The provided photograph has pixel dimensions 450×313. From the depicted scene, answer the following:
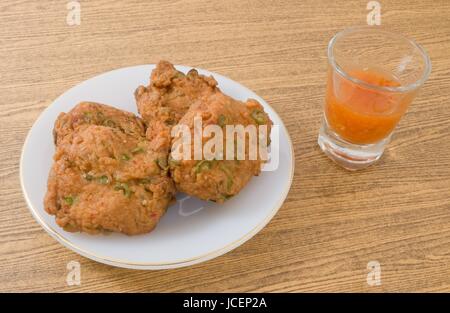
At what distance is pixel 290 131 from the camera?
2.22 meters

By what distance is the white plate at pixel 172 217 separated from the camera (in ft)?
5.02

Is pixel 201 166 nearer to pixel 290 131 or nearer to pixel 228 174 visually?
pixel 228 174

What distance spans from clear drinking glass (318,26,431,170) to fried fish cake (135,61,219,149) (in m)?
0.52

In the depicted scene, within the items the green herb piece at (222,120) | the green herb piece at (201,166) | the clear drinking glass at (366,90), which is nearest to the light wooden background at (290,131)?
the clear drinking glass at (366,90)

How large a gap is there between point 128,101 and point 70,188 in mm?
577

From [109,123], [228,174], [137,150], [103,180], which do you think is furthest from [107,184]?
[228,174]

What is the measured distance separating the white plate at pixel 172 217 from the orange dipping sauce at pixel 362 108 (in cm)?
25

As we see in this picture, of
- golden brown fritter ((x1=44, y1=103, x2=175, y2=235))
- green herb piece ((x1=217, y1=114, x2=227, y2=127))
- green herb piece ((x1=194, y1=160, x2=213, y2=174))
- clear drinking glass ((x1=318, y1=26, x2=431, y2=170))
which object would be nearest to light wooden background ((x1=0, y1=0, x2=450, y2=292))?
clear drinking glass ((x1=318, y1=26, x2=431, y2=170))

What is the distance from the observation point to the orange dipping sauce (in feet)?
5.91

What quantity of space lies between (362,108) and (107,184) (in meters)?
1.03

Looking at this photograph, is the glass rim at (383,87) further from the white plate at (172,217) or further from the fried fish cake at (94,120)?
the fried fish cake at (94,120)

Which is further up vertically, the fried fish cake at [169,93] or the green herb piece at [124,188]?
the fried fish cake at [169,93]

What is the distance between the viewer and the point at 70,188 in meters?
1.56

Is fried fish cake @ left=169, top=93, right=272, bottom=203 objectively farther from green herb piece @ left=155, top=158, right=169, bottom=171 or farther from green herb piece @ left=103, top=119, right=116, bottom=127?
green herb piece @ left=103, top=119, right=116, bottom=127
